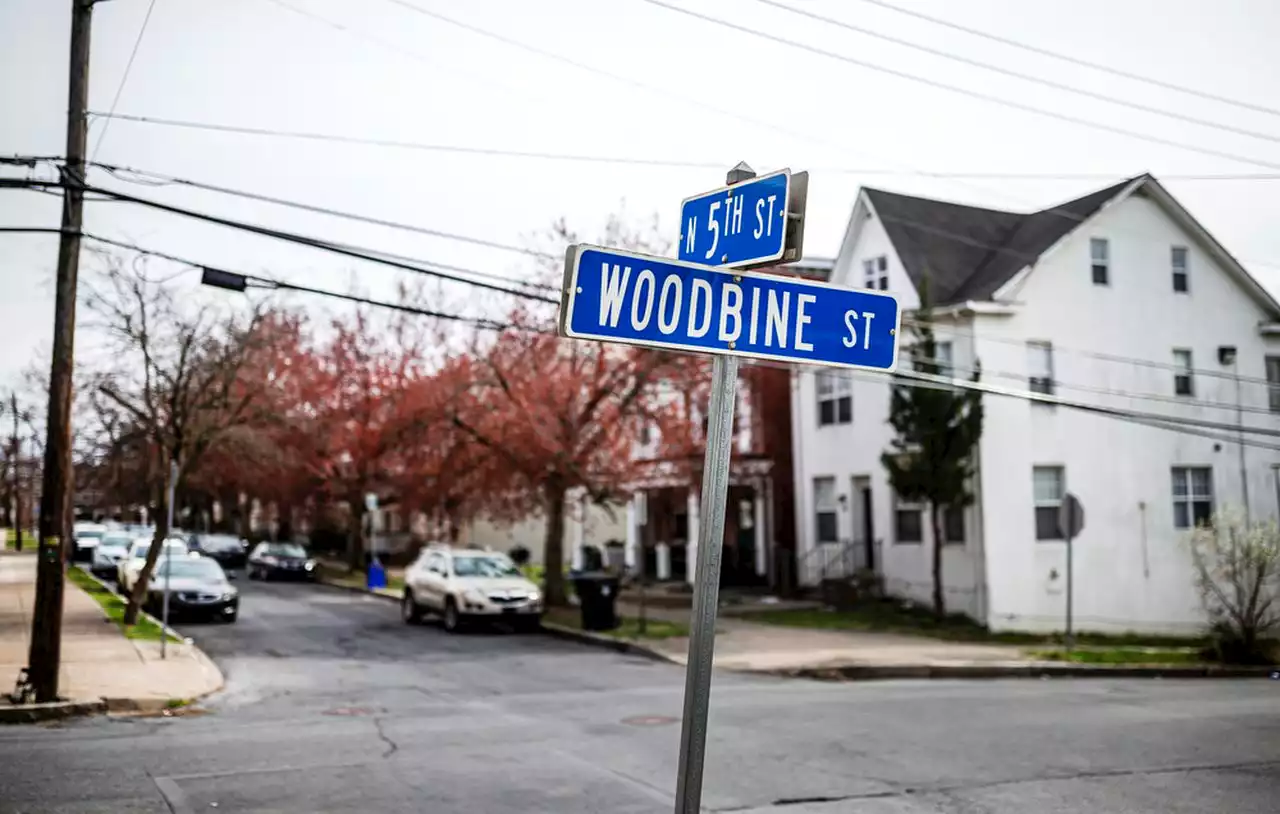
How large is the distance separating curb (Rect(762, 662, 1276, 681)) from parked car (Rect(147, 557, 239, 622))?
42.8 ft

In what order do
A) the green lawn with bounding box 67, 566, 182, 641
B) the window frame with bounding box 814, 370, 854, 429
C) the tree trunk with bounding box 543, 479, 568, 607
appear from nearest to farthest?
1. the green lawn with bounding box 67, 566, 182, 641
2. the tree trunk with bounding box 543, 479, 568, 607
3. the window frame with bounding box 814, 370, 854, 429

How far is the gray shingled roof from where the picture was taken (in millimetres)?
27484

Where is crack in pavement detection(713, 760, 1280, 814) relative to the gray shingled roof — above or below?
below

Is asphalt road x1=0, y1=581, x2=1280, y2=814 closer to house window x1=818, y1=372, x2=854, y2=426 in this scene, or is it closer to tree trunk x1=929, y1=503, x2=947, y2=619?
tree trunk x1=929, y1=503, x2=947, y2=619

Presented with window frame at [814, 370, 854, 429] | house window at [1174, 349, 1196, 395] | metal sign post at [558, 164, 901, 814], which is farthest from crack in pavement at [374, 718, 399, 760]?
house window at [1174, 349, 1196, 395]

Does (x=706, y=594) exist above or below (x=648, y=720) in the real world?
above

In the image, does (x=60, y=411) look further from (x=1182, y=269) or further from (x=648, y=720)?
(x=1182, y=269)

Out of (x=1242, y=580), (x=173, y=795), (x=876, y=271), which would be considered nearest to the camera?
(x=173, y=795)

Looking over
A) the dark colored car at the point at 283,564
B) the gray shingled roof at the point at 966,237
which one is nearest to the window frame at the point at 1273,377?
the gray shingled roof at the point at 966,237

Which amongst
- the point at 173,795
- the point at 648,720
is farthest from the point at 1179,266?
the point at 173,795

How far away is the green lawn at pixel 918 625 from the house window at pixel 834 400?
16.6ft

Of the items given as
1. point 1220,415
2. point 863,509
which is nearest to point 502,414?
point 863,509

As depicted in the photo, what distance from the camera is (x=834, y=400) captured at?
30.3 m

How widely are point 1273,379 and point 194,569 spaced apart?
86.7 feet
